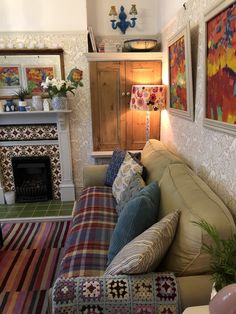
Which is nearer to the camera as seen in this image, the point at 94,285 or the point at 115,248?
the point at 94,285

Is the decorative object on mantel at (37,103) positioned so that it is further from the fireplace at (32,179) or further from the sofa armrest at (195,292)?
the sofa armrest at (195,292)

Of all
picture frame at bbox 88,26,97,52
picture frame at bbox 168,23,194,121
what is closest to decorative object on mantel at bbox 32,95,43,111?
picture frame at bbox 88,26,97,52

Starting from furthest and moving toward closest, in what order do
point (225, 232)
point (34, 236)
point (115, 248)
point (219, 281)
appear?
1. point (34, 236)
2. point (115, 248)
3. point (225, 232)
4. point (219, 281)

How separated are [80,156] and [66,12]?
1805 mm

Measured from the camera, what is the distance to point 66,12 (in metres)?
3.16

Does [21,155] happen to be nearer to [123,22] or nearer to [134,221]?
[123,22]

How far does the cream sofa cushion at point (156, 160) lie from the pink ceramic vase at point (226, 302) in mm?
1159

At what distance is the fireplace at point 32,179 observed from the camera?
354 cm

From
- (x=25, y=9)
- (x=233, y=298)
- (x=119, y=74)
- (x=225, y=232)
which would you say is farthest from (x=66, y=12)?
(x=233, y=298)

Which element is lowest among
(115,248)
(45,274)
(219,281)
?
(45,274)

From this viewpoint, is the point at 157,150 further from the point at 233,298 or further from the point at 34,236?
the point at 233,298

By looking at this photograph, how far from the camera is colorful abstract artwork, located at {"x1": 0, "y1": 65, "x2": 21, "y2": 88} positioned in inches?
128

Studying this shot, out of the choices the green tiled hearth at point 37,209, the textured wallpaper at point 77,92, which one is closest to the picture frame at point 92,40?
the textured wallpaper at point 77,92

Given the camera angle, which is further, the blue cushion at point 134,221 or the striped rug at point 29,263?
the striped rug at point 29,263
